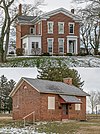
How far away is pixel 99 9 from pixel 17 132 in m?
18.2

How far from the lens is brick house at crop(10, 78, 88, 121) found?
27172mm

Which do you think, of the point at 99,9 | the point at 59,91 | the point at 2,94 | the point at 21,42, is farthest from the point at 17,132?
the point at 21,42

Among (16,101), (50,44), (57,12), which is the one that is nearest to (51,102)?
(16,101)

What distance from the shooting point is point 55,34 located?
1581 inches

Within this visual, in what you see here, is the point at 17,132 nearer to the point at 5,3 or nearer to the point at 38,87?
the point at 38,87

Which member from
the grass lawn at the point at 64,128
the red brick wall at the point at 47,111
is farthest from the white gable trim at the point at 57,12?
the grass lawn at the point at 64,128

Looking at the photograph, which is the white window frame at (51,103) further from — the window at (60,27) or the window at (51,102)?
the window at (60,27)

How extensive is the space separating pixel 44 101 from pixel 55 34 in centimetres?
1440

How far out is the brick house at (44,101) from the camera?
89.1 feet

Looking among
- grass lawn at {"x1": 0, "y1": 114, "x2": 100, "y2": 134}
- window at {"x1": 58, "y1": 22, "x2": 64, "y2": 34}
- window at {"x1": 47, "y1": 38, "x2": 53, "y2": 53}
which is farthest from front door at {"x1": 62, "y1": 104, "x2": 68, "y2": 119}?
window at {"x1": 58, "y1": 22, "x2": 64, "y2": 34}

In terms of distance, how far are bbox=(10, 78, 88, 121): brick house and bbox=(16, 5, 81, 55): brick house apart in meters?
8.75

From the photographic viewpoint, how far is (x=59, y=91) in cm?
2928

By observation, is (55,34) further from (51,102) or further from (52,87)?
(51,102)

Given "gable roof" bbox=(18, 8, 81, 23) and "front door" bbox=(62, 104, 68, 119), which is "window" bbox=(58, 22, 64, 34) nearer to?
"gable roof" bbox=(18, 8, 81, 23)
